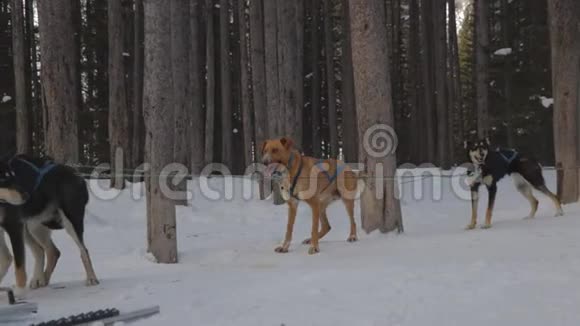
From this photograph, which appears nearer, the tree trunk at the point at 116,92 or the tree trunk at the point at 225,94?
the tree trunk at the point at 116,92

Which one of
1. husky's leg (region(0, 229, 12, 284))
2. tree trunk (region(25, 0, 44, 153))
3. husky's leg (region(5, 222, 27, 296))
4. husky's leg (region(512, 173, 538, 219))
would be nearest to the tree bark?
tree trunk (region(25, 0, 44, 153))

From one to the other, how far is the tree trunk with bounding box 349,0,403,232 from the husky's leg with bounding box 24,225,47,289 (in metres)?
4.61

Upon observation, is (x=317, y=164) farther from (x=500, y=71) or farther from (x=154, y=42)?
(x=500, y=71)

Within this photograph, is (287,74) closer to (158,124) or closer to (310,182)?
(310,182)

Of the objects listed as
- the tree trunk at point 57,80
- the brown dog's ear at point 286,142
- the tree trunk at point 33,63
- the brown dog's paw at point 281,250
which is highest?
the tree trunk at point 33,63

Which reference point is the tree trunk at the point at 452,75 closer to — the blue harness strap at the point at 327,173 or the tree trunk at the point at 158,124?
the blue harness strap at the point at 327,173

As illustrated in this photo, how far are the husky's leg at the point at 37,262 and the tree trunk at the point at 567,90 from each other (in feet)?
30.9

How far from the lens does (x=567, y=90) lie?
10648 mm

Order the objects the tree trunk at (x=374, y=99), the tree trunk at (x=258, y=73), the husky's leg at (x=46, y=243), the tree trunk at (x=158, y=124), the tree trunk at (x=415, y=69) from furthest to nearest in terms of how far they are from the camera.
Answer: the tree trunk at (x=415, y=69)
the tree trunk at (x=258, y=73)
the tree trunk at (x=374, y=99)
the tree trunk at (x=158, y=124)
the husky's leg at (x=46, y=243)

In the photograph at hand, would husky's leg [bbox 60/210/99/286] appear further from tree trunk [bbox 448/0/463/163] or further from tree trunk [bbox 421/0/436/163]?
tree trunk [bbox 421/0/436/163]

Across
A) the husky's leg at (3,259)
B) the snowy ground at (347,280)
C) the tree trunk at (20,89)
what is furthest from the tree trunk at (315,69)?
the husky's leg at (3,259)

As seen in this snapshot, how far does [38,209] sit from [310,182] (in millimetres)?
3613

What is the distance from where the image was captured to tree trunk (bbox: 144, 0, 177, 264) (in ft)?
23.2

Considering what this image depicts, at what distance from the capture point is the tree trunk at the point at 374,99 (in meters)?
8.24
